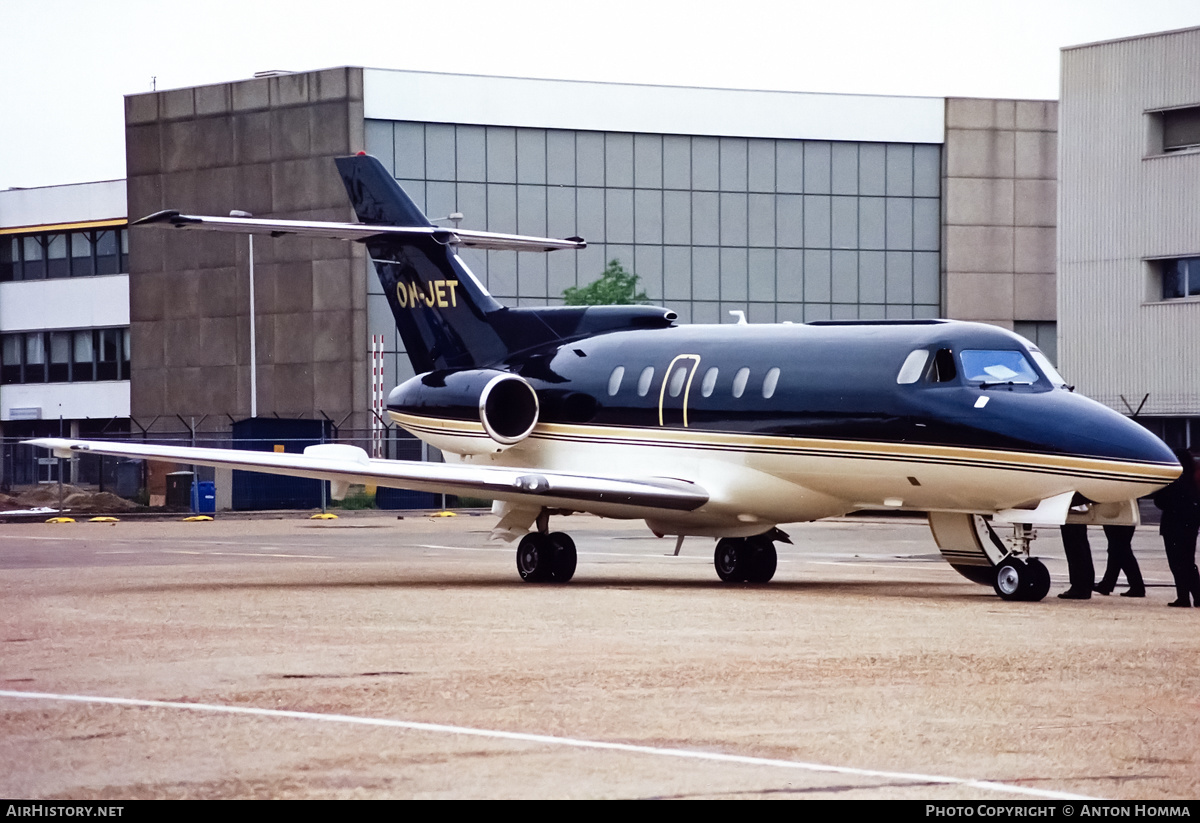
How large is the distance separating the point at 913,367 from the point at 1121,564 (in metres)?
3.47

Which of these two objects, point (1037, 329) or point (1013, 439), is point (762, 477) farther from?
point (1037, 329)

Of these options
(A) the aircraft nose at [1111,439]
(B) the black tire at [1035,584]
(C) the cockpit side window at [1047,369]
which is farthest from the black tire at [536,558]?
(A) the aircraft nose at [1111,439]

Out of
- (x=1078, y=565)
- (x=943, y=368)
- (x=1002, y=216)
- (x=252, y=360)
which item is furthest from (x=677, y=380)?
(x=1002, y=216)

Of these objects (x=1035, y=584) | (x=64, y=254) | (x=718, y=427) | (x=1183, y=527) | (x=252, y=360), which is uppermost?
(x=64, y=254)

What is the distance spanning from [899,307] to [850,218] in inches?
178

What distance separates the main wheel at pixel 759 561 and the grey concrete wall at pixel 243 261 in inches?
1962

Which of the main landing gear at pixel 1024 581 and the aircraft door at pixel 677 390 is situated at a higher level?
the aircraft door at pixel 677 390

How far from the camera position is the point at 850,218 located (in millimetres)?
75875

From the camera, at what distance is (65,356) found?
82562mm

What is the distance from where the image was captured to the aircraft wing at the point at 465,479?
20.4 meters

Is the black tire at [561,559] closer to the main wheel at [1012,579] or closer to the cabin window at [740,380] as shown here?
the cabin window at [740,380]

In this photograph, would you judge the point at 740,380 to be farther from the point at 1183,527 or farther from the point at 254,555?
the point at 254,555

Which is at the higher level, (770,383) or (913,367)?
(913,367)

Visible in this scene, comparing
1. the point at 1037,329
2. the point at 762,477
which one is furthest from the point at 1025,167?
the point at 762,477
